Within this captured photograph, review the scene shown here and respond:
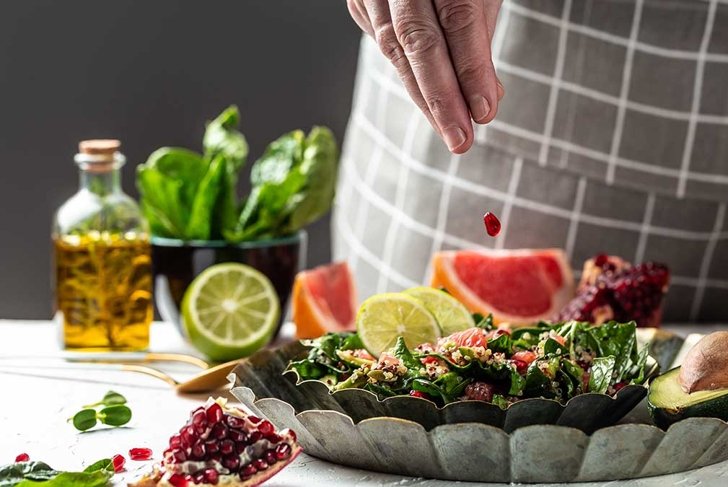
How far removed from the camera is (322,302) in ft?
6.77

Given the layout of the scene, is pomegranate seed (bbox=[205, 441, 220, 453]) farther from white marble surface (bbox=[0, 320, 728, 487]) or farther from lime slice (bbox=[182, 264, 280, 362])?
lime slice (bbox=[182, 264, 280, 362])

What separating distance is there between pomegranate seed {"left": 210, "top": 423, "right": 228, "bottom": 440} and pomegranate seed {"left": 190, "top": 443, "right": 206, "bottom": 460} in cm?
2

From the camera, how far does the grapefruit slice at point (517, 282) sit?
7.34 feet

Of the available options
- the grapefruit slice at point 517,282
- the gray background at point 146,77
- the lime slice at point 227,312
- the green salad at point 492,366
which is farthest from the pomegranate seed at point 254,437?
the gray background at point 146,77

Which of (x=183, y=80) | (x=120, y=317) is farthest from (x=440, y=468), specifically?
(x=183, y=80)

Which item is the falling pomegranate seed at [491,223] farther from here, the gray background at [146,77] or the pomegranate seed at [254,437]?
the gray background at [146,77]

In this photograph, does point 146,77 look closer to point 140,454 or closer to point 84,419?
point 84,419

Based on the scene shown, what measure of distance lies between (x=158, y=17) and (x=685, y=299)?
209 centimetres

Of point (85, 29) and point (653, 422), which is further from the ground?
point (85, 29)

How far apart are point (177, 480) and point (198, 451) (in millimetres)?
42

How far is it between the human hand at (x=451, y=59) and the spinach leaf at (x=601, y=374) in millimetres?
314

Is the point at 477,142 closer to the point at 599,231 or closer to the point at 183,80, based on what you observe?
the point at 599,231

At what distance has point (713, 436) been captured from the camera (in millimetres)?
1223

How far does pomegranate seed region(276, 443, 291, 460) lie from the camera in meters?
1.21
